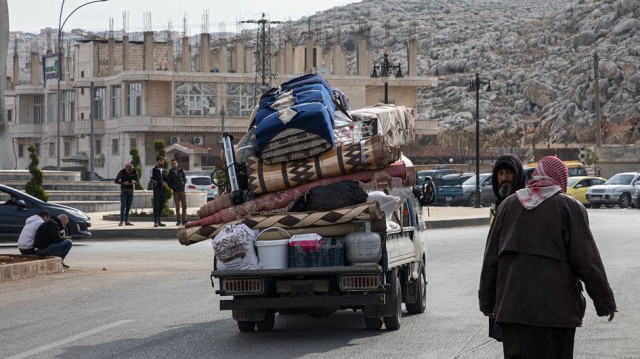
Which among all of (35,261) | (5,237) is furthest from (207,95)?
(35,261)

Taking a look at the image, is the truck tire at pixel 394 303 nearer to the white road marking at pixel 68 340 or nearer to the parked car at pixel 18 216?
the white road marking at pixel 68 340

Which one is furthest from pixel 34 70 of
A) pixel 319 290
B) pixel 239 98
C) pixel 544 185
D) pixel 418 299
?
pixel 544 185

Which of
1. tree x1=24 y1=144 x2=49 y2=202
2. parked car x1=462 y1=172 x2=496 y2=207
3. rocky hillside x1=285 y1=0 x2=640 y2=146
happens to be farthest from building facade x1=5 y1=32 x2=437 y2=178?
tree x1=24 y1=144 x2=49 y2=202

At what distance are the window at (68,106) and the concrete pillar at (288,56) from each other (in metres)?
18.8

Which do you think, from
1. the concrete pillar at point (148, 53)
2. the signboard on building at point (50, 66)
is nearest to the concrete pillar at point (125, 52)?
the concrete pillar at point (148, 53)

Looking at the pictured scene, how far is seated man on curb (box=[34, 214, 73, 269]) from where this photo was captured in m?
21.2

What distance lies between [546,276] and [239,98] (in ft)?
295

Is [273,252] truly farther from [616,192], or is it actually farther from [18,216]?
[616,192]

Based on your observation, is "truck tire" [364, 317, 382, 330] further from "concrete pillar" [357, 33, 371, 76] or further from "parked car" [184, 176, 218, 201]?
"concrete pillar" [357, 33, 371, 76]

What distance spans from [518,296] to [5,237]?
22392 mm

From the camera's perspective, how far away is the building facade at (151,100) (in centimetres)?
9356

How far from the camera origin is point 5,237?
91.2 ft

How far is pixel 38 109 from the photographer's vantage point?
112875 mm

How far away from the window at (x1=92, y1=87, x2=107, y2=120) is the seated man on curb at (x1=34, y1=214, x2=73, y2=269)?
79484mm
